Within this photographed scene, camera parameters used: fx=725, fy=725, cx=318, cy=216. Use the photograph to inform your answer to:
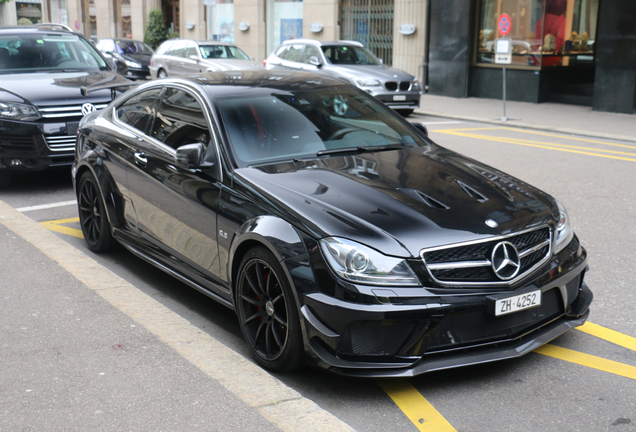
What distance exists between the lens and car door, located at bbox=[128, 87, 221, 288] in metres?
4.49

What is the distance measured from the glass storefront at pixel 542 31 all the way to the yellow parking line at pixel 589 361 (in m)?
16.8

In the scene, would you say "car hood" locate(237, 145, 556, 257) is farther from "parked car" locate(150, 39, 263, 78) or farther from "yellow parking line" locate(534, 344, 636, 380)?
"parked car" locate(150, 39, 263, 78)

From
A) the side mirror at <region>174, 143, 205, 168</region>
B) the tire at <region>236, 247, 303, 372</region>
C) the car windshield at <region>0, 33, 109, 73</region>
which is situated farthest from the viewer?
the car windshield at <region>0, 33, 109, 73</region>

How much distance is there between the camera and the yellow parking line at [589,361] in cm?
394

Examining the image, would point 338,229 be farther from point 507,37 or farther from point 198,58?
point 198,58

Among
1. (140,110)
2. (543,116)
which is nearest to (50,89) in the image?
(140,110)

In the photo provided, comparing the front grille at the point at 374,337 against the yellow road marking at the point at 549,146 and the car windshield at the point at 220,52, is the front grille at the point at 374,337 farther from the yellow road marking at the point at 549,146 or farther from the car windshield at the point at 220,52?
the car windshield at the point at 220,52

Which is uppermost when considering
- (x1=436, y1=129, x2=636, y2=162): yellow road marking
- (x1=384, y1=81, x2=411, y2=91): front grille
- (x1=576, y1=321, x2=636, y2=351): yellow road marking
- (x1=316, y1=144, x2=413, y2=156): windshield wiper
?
(x1=316, y1=144, x2=413, y2=156): windshield wiper

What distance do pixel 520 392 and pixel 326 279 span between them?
46.1 inches

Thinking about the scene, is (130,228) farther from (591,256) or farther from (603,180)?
(603,180)

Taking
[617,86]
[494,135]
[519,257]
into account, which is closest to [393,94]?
[494,135]

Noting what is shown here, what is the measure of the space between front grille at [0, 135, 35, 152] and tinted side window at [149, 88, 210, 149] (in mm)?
3720

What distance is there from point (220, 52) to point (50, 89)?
14065mm

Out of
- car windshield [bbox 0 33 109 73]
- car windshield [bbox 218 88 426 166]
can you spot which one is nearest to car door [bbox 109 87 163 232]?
car windshield [bbox 218 88 426 166]
